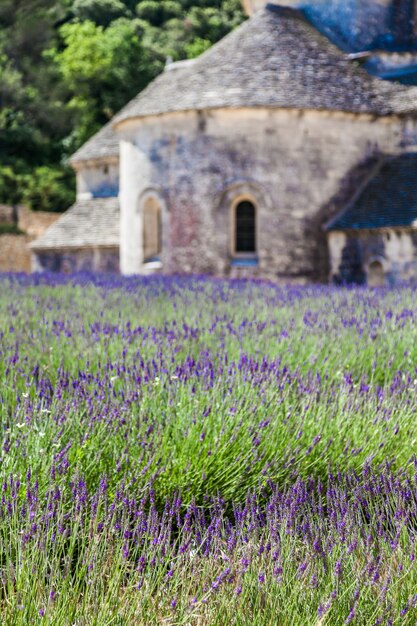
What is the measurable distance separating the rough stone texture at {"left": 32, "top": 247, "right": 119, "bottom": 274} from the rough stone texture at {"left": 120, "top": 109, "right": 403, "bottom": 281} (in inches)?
176

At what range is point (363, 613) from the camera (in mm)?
2822

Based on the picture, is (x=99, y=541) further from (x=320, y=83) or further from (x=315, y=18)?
(x=315, y=18)

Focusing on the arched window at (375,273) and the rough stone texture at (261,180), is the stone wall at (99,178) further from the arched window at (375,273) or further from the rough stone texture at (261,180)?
the arched window at (375,273)

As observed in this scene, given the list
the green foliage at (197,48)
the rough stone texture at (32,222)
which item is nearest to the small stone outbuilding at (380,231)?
the rough stone texture at (32,222)

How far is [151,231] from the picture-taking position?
81.3ft

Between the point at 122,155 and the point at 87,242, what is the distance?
397 cm

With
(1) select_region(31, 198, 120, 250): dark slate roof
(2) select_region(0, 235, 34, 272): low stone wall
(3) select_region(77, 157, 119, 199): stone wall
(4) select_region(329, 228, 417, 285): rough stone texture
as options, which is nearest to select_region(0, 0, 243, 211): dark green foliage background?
(2) select_region(0, 235, 34, 272): low stone wall

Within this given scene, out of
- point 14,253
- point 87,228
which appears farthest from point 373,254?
point 14,253

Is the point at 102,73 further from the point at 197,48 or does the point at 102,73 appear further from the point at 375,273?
the point at 375,273

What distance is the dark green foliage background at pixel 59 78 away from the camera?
1710 inches

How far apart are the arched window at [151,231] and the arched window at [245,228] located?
2.56m

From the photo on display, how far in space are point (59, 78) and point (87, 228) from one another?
881 inches

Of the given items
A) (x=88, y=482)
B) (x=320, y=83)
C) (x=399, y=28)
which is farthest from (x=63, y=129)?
(x=88, y=482)

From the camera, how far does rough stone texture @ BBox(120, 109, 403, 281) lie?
74.1ft
